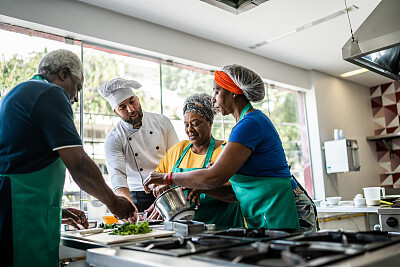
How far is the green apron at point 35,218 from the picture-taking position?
1.15 meters

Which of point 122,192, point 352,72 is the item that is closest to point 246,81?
point 122,192

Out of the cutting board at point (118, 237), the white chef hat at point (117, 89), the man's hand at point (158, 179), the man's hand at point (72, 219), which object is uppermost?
the white chef hat at point (117, 89)

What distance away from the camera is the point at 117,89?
2508 millimetres

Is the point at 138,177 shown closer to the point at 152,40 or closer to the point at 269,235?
the point at 269,235

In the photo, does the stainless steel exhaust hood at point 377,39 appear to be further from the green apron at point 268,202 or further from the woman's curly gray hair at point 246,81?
the green apron at point 268,202

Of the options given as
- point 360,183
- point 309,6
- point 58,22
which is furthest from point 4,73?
point 360,183

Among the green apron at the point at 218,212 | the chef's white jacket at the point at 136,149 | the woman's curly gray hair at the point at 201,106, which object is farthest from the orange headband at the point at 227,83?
the chef's white jacket at the point at 136,149

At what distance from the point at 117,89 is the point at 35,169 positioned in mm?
1377

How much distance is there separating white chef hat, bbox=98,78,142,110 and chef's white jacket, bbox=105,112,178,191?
0.22 metres

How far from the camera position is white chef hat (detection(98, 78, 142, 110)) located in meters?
2.50

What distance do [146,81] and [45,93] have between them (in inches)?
124

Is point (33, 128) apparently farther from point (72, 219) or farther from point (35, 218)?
point (72, 219)

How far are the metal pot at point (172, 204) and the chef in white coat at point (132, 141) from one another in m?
0.98

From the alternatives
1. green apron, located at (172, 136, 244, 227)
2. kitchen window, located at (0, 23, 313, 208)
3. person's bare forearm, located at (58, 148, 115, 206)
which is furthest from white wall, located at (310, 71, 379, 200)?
person's bare forearm, located at (58, 148, 115, 206)
